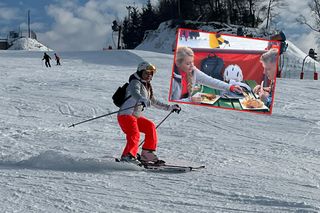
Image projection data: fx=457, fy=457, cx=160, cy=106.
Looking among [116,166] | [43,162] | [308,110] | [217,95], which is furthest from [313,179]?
[308,110]

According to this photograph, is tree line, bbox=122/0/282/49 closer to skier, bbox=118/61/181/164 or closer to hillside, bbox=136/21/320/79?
hillside, bbox=136/21/320/79

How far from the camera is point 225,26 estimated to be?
164 feet

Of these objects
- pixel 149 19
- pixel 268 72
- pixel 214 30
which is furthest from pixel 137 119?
pixel 149 19

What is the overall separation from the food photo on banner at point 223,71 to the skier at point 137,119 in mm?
833

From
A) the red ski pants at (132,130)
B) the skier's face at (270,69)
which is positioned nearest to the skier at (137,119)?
the red ski pants at (132,130)

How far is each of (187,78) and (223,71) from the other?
1.68 ft

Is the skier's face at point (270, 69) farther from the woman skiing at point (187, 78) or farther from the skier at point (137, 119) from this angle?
the skier at point (137, 119)

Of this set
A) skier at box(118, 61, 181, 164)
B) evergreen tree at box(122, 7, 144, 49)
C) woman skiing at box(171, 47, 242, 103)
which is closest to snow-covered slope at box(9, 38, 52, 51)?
evergreen tree at box(122, 7, 144, 49)

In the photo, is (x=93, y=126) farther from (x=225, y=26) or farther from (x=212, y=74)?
(x=225, y=26)

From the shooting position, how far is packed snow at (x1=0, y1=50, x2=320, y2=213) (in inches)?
165

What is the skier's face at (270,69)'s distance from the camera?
6191mm

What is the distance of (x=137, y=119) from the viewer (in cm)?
576

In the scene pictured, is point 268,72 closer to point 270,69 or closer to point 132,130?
point 270,69

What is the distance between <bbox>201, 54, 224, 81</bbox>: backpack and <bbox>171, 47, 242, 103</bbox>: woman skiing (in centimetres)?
6
